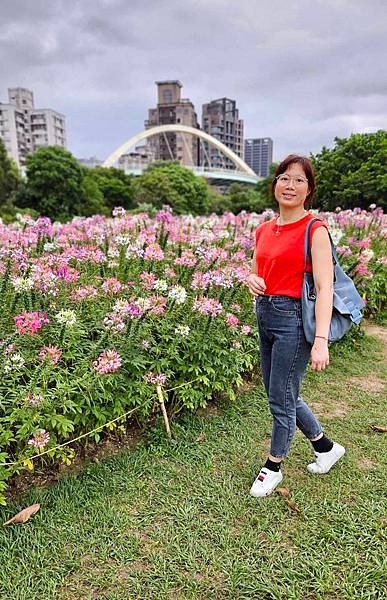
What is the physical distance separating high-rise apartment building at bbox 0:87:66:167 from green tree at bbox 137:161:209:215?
1705 inches

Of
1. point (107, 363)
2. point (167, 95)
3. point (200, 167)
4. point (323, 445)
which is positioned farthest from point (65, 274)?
point (167, 95)

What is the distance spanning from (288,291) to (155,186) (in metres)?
29.7

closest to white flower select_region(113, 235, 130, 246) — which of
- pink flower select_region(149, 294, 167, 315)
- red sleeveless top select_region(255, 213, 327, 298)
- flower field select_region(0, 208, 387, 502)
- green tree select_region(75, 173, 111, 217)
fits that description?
flower field select_region(0, 208, 387, 502)

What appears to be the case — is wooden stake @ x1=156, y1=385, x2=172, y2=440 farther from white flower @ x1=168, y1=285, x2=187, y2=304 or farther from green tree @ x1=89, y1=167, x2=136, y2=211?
green tree @ x1=89, y1=167, x2=136, y2=211

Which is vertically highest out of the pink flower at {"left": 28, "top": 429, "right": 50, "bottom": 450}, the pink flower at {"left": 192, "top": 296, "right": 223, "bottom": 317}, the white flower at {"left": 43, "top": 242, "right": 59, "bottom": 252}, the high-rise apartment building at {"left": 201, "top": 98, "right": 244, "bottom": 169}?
the high-rise apartment building at {"left": 201, "top": 98, "right": 244, "bottom": 169}

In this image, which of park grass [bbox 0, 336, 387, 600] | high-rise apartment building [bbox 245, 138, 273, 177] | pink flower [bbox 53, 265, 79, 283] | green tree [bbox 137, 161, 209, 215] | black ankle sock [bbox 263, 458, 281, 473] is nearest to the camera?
park grass [bbox 0, 336, 387, 600]

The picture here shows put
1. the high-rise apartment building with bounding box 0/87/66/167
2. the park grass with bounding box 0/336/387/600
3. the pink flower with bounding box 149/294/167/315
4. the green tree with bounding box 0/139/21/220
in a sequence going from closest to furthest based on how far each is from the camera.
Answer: the park grass with bounding box 0/336/387/600, the pink flower with bounding box 149/294/167/315, the green tree with bounding box 0/139/21/220, the high-rise apartment building with bounding box 0/87/66/167

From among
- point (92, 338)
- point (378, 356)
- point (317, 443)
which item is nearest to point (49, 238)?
point (92, 338)

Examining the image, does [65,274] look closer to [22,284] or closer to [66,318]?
[22,284]

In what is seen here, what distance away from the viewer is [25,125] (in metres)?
69.5

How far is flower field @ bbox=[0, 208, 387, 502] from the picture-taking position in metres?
2.01

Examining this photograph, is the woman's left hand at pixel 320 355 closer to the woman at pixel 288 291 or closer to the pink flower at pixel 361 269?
the woman at pixel 288 291

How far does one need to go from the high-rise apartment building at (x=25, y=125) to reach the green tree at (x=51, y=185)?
47.8m

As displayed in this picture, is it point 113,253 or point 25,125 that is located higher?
point 25,125
